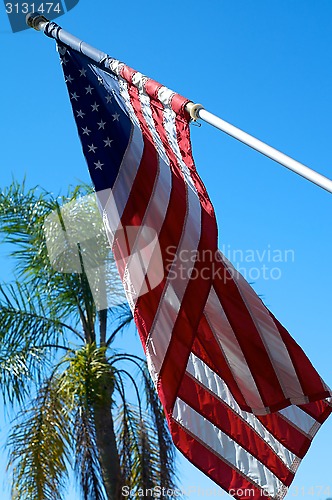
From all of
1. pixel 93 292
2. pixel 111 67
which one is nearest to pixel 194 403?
pixel 111 67

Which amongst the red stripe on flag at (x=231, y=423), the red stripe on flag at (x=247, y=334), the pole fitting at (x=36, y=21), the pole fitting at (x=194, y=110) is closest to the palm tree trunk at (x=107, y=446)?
the red stripe on flag at (x=231, y=423)

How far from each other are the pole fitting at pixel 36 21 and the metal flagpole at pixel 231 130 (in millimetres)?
268

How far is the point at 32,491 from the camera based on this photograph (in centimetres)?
1210

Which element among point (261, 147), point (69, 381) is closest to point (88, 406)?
point (69, 381)

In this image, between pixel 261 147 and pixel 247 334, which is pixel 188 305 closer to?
pixel 247 334

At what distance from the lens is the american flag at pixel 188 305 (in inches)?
235

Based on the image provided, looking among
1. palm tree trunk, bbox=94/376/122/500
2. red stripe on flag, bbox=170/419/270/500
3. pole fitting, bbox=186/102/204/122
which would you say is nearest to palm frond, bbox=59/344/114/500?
palm tree trunk, bbox=94/376/122/500

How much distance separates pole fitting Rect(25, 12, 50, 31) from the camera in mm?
7408

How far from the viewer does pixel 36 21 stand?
7512 millimetres

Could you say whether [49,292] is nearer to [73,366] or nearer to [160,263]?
[73,366]

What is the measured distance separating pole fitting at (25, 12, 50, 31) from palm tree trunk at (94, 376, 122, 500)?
6231 mm

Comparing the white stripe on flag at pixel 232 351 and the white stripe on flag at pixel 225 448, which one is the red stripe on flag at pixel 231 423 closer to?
the white stripe on flag at pixel 225 448

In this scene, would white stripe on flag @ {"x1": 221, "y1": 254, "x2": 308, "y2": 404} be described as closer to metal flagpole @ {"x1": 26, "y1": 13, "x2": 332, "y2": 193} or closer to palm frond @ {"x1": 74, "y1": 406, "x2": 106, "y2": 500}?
metal flagpole @ {"x1": 26, "y1": 13, "x2": 332, "y2": 193}

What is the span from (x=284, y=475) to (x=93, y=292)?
281 inches
